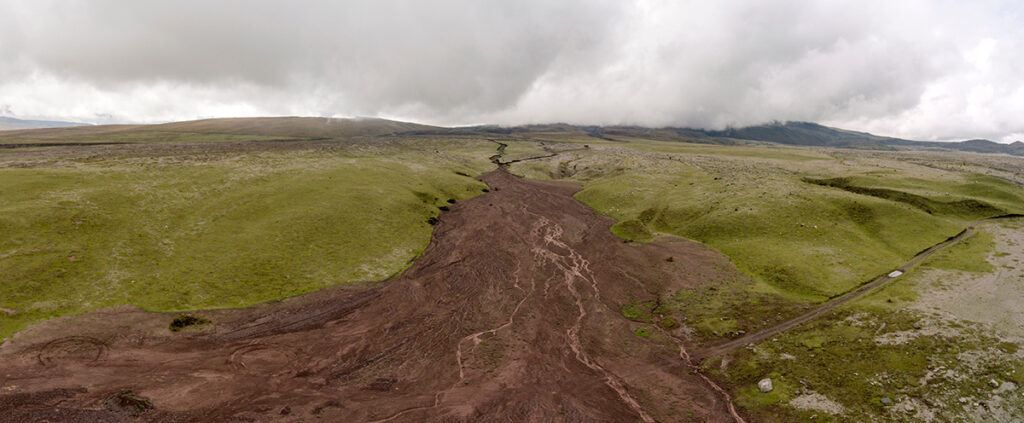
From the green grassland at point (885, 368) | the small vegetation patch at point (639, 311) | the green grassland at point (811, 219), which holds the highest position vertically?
the green grassland at point (811, 219)

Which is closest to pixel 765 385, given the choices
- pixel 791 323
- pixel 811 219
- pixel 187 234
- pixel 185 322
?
pixel 791 323

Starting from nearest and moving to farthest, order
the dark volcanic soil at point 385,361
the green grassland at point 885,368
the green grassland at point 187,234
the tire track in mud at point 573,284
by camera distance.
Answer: the green grassland at point 885,368
the dark volcanic soil at point 385,361
the tire track in mud at point 573,284
the green grassland at point 187,234

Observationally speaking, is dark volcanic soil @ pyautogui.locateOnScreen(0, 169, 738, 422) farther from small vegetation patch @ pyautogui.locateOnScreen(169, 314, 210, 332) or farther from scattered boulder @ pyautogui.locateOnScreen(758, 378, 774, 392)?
scattered boulder @ pyautogui.locateOnScreen(758, 378, 774, 392)

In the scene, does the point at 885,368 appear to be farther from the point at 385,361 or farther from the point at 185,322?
the point at 185,322

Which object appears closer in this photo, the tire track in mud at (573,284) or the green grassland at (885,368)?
the green grassland at (885,368)

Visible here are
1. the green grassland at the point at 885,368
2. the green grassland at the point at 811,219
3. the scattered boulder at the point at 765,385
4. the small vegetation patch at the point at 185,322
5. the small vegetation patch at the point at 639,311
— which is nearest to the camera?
the green grassland at the point at 885,368

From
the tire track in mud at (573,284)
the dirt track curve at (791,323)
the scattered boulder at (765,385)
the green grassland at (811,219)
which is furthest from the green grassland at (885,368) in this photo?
the green grassland at (811,219)

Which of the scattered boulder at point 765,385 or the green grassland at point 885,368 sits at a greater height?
the green grassland at point 885,368

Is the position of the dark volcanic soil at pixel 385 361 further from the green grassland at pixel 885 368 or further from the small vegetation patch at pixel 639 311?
the green grassland at pixel 885 368
